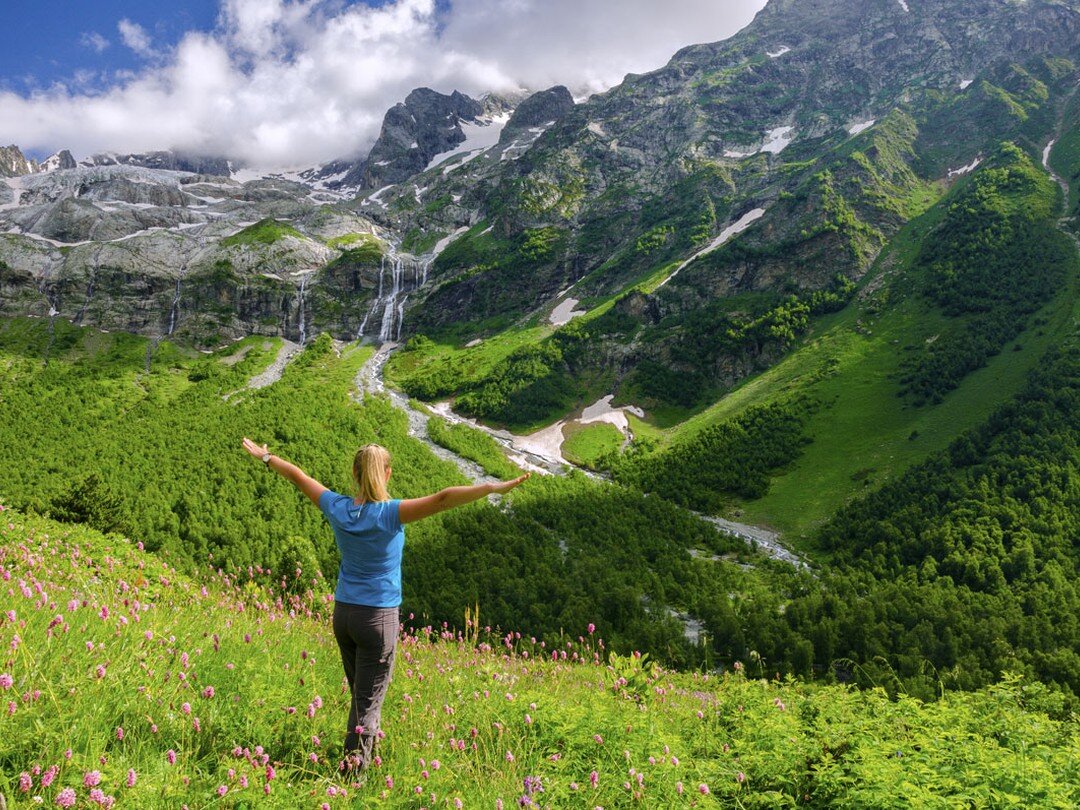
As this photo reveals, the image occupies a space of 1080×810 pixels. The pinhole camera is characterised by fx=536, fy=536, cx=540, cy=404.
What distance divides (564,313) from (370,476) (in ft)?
332

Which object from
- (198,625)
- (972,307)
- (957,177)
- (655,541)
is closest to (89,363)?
(655,541)

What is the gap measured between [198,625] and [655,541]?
33.5 meters

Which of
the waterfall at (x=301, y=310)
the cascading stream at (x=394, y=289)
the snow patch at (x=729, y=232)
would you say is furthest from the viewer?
the cascading stream at (x=394, y=289)

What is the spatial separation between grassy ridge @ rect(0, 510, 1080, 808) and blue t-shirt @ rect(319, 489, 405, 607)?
41.4 inches

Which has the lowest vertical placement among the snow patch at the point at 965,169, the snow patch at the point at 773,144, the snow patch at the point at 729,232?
the snow patch at the point at 729,232

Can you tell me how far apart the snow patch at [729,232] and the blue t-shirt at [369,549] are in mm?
96048

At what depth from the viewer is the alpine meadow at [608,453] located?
445 centimetres

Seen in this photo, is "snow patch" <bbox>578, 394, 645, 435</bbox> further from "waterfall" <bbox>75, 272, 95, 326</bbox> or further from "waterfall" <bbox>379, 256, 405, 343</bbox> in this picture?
"waterfall" <bbox>75, 272, 95, 326</bbox>

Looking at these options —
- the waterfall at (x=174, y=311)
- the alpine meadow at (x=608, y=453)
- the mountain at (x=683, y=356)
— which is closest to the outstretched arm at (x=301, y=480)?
the alpine meadow at (x=608, y=453)

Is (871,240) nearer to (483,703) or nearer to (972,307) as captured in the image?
(972,307)

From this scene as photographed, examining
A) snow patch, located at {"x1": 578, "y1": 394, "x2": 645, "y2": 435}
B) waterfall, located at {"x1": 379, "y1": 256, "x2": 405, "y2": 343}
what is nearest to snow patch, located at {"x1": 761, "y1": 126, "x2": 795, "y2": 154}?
waterfall, located at {"x1": 379, "y1": 256, "x2": 405, "y2": 343}

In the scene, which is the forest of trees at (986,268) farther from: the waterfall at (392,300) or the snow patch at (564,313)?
the waterfall at (392,300)

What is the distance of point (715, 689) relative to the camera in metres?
9.02

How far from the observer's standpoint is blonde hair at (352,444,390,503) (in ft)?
14.9
